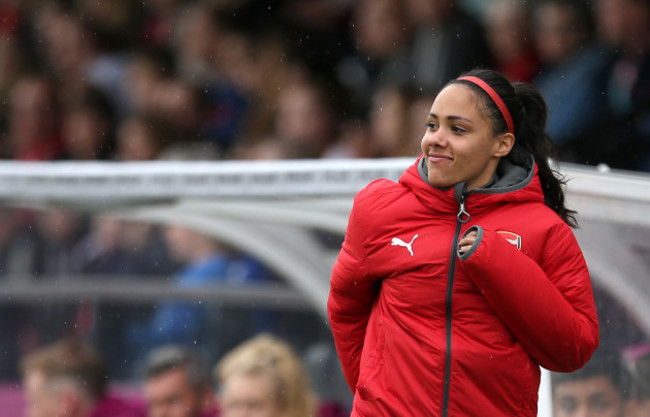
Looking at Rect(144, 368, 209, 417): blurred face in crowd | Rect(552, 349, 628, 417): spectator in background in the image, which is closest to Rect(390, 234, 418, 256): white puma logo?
Rect(552, 349, 628, 417): spectator in background

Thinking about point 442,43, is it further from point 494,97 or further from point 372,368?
point 372,368

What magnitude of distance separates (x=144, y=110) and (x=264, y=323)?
2.35 metres

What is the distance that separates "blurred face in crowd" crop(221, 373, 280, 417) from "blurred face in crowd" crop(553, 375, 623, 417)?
1181 mm

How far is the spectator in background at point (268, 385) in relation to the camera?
12.9ft

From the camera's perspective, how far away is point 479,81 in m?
2.21

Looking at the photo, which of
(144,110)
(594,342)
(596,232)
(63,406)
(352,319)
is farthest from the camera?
(144,110)

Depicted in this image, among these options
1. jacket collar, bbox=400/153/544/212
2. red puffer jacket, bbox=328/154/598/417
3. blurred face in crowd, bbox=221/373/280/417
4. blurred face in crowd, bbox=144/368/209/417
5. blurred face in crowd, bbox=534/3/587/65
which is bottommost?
blurred face in crowd, bbox=144/368/209/417

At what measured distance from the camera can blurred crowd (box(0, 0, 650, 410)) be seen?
14.4 ft

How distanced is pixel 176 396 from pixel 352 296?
233cm

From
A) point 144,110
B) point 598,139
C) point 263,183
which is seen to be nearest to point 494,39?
point 598,139

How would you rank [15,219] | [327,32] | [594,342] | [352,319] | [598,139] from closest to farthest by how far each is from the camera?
[594,342]
[352,319]
[598,139]
[15,219]
[327,32]

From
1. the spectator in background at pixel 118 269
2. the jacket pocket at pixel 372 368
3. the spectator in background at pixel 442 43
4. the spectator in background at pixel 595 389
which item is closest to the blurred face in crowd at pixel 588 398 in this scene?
the spectator in background at pixel 595 389

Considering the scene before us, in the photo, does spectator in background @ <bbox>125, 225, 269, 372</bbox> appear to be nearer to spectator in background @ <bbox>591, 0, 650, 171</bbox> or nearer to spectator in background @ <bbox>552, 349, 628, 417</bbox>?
spectator in background @ <bbox>591, 0, 650, 171</bbox>

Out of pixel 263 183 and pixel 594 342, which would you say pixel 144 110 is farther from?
pixel 594 342
